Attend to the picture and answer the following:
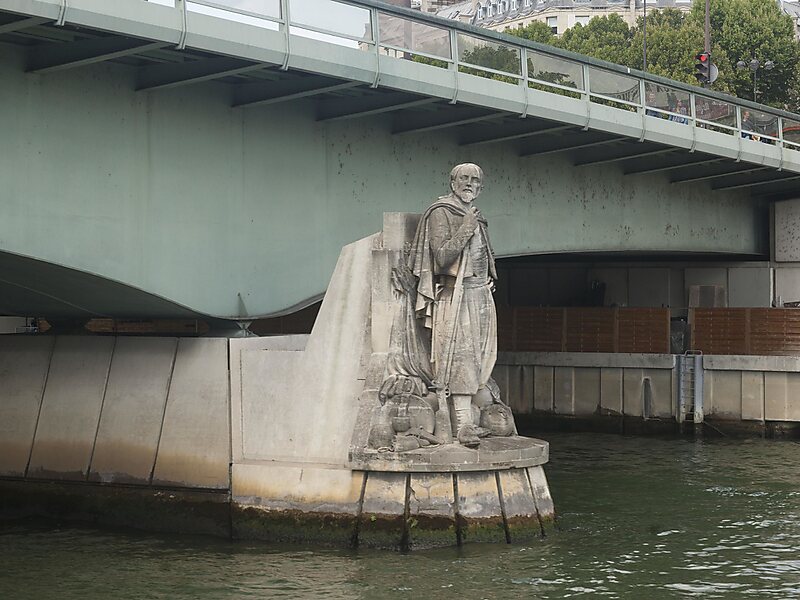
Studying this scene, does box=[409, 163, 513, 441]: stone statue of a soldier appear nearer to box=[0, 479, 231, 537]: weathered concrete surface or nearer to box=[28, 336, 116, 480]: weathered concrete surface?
box=[0, 479, 231, 537]: weathered concrete surface

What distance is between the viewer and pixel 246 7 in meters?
20.8

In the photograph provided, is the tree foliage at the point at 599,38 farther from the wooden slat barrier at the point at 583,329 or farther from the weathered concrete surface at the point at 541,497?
the weathered concrete surface at the point at 541,497

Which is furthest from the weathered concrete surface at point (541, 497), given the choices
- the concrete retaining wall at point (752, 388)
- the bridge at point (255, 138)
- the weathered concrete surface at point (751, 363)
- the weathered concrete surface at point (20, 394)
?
the weathered concrete surface at point (751, 363)

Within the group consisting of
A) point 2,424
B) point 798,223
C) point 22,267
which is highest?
point 798,223

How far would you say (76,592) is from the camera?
18562 mm

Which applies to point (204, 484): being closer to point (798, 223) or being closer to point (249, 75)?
point (249, 75)

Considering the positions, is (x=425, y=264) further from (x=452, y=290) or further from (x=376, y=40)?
(x=376, y=40)

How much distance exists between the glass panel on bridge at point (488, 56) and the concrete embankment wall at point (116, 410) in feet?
22.8

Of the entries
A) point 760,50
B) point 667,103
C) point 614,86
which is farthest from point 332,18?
point 760,50

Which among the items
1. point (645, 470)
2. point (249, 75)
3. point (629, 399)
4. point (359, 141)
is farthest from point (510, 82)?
point (629, 399)

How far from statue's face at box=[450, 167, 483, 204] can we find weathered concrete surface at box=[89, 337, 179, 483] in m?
5.82

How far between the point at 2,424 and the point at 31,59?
833 cm

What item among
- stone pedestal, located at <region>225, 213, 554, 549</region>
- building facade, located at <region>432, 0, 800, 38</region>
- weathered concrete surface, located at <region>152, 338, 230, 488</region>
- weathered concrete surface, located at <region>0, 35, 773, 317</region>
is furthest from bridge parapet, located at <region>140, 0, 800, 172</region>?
building facade, located at <region>432, 0, 800, 38</region>

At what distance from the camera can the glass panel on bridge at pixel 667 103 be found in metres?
30.7
